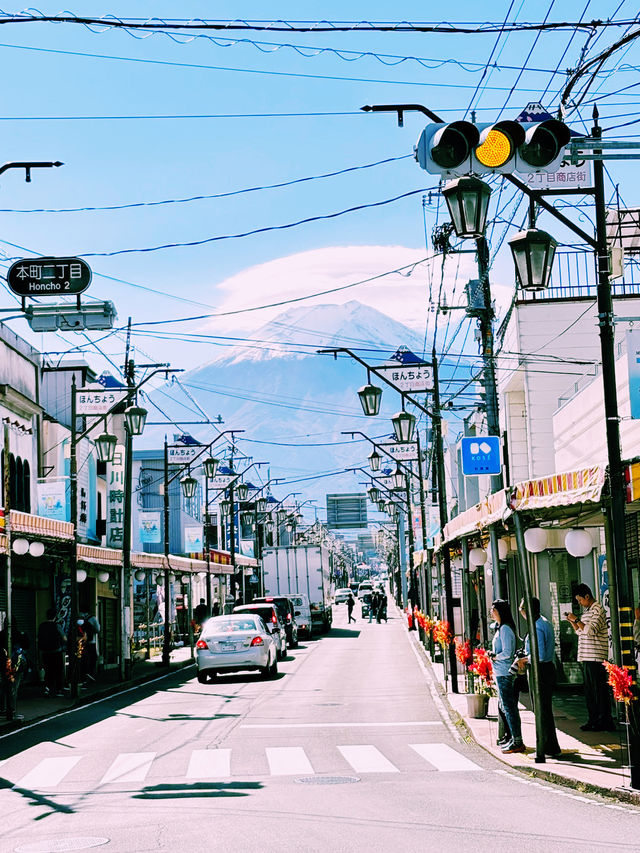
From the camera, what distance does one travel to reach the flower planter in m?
18.5

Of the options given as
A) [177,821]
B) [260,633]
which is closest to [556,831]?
[177,821]

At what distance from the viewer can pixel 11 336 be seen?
1507 inches

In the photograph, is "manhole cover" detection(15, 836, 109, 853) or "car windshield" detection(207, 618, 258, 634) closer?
"manhole cover" detection(15, 836, 109, 853)

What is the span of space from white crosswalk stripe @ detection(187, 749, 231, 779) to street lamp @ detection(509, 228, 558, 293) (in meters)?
6.63

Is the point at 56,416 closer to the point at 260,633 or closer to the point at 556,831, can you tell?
the point at 260,633

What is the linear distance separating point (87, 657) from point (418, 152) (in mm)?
22814

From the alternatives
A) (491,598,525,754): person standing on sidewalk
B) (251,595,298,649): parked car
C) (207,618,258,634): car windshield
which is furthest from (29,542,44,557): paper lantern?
(251,595,298,649): parked car

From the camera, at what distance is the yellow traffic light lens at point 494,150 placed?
10312 millimetres

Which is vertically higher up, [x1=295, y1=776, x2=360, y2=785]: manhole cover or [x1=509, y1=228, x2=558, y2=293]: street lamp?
[x1=509, y1=228, x2=558, y2=293]: street lamp

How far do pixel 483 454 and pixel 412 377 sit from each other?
338 inches

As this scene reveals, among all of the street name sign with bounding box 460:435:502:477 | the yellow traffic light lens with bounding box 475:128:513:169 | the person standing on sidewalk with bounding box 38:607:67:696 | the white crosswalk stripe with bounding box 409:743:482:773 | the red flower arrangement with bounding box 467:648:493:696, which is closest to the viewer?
the yellow traffic light lens with bounding box 475:128:513:169

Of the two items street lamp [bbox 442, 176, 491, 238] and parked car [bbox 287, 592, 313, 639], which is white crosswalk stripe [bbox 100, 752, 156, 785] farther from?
parked car [bbox 287, 592, 313, 639]

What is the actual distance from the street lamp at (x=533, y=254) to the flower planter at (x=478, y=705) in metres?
8.48

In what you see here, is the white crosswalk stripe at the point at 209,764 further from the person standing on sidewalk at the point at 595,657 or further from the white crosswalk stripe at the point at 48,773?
the person standing on sidewalk at the point at 595,657
